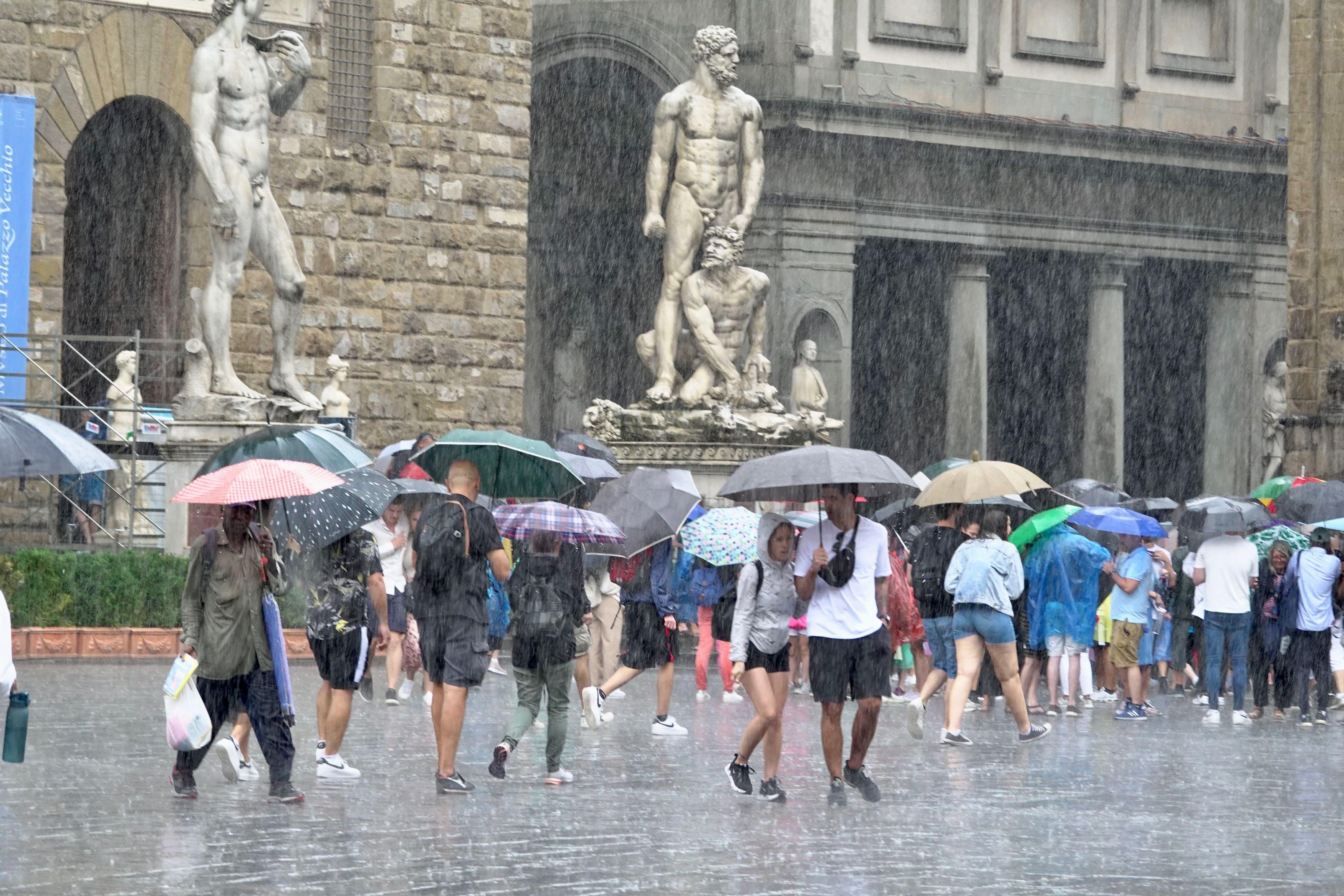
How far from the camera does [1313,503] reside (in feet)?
63.9

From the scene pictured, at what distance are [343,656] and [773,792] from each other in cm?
225

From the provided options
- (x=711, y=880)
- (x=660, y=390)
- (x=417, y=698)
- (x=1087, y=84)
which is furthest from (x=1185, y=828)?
(x=1087, y=84)

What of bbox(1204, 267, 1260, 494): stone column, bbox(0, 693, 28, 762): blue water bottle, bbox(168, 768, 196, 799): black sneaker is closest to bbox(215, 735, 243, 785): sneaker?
bbox(168, 768, 196, 799): black sneaker

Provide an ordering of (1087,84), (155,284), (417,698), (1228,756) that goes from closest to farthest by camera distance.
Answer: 1. (1228,756)
2. (417,698)
3. (155,284)
4. (1087,84)

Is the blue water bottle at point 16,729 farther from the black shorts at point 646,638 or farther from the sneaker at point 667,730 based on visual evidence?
the black shorts at point 646,638

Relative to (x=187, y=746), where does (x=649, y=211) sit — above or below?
above

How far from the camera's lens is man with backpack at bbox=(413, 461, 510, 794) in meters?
11.2

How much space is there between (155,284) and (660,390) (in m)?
5.58

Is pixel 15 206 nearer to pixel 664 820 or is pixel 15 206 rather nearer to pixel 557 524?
pixel 557 524

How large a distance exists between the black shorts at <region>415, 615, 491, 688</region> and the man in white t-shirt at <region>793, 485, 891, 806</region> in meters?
1.60

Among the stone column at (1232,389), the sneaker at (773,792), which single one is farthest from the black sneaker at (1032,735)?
the stone column at (1232,389)

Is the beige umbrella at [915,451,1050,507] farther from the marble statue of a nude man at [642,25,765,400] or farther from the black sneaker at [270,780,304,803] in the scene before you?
the marble statue of a nude man at [642,25,765,400]

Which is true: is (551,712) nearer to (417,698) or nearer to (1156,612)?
(417,698)

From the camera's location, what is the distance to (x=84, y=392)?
2389 cm
